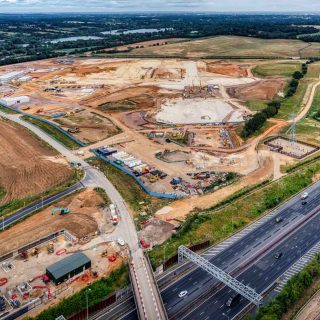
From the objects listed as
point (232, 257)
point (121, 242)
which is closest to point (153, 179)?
point (121, 242)

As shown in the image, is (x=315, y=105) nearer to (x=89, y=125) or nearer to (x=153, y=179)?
(x=89, y=125)

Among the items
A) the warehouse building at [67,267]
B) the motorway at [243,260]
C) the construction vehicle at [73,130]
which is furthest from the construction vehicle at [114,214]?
the construction vehicle at [73,130]

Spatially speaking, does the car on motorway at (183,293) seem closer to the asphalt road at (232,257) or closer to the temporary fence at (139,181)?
the asphalt road at (232,257)

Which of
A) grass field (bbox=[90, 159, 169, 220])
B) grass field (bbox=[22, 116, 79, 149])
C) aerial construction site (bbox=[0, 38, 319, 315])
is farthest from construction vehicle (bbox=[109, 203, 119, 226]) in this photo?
grass field (bbox=[22, 116, 79, 149])

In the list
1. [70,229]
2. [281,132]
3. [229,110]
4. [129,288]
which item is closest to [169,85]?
[229,110]

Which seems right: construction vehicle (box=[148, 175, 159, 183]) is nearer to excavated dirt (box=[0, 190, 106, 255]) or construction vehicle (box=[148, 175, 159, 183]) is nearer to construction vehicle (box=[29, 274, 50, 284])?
excavated dirt (box=[0, 190, 106, 255])

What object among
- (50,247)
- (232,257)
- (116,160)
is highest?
(50,247)
